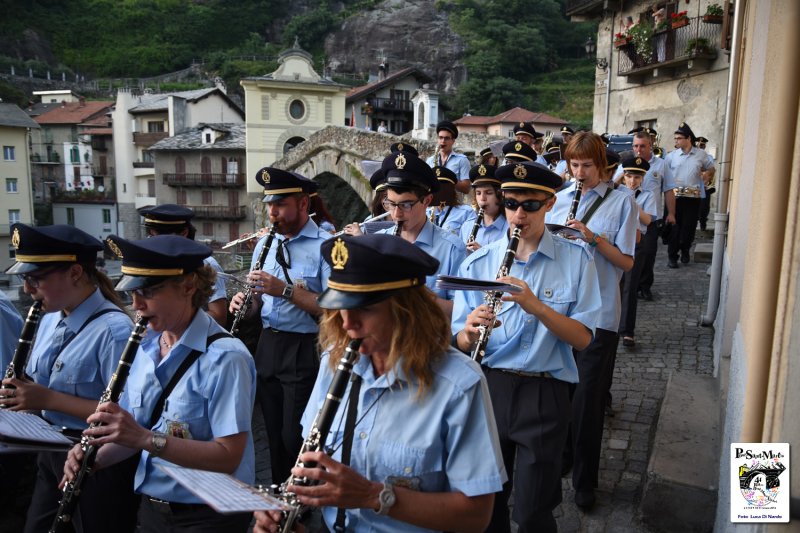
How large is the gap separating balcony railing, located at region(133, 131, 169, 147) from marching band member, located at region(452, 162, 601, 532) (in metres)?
48.9

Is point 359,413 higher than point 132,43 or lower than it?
lower

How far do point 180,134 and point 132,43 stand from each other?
41.1 metres

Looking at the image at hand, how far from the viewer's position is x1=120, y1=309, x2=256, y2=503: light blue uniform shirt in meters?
2.78

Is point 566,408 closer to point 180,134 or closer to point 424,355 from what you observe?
point 424,355

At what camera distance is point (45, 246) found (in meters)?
3.36

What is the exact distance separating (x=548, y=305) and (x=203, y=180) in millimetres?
45371

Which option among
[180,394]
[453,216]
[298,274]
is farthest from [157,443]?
[453,216]

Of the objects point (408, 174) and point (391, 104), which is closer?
point (408, 174)

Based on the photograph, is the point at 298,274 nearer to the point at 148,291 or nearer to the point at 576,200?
the point at 148,291

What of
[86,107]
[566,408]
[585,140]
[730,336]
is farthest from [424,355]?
[86,107]

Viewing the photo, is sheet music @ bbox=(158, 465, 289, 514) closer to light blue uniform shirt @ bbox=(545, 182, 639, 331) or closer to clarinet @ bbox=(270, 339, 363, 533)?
clarinet @ bbox=(270, 339, 363, 533)

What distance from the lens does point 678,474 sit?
4.08m

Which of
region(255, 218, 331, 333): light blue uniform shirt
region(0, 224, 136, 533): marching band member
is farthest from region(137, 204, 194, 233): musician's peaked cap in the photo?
region(0, 224, 136, 533): marching band member

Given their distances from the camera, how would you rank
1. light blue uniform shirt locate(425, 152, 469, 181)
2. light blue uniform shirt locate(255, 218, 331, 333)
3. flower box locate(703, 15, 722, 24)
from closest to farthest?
light blue uniform shirt locate(255, 218, 331, 333)
light blue uniform shirt locate(425, 152, 469, 181)
flower box locate(703, 15, 722, 24)
